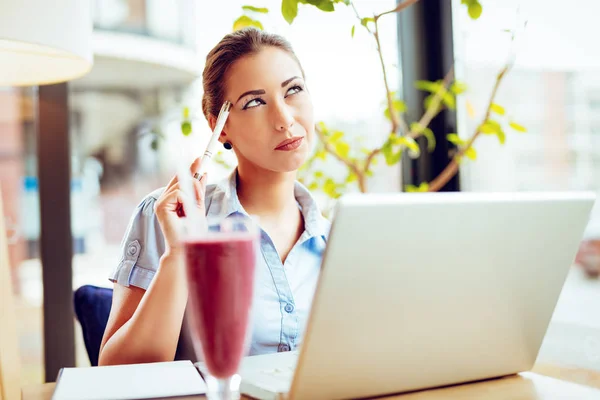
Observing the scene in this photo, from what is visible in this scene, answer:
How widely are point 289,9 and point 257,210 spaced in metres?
0.49

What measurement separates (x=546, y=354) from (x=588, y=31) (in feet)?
3.42

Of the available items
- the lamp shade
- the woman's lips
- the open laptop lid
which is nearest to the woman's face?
the woman's lips

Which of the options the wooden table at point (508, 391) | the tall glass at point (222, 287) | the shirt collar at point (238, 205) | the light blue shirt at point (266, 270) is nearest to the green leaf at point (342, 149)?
the shirt collar at point (238, 205)

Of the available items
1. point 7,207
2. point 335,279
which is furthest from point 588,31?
point 7,207

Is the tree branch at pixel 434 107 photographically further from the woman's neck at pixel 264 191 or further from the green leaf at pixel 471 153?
the woman's neck at pixel 264 191

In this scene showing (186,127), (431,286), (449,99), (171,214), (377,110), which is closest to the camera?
(431,286)

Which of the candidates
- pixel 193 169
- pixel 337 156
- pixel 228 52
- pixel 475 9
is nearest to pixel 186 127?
pixel 337 156

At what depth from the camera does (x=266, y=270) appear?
1.57m

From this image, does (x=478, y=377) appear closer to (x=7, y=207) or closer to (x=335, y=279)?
(x=335, y=279)

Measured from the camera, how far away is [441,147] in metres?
2.79

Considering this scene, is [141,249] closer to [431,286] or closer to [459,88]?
[431,286]

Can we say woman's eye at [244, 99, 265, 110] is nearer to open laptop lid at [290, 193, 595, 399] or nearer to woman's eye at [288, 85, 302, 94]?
woman's eye at [288, 85, 302, 94]

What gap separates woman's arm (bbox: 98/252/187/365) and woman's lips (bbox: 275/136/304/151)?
428 mm

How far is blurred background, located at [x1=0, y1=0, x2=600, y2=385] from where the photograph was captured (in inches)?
87.7
